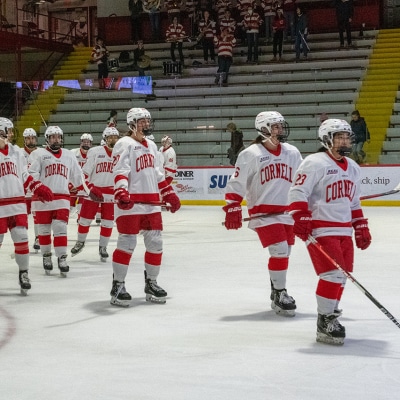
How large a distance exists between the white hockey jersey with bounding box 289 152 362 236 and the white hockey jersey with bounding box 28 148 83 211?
12.3 ft

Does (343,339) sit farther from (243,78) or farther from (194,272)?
(243,78)

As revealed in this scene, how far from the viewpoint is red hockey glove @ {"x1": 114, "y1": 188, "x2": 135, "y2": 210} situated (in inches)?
242

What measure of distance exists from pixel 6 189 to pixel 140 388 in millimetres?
3334

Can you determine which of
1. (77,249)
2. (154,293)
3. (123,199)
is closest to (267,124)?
(123,199)

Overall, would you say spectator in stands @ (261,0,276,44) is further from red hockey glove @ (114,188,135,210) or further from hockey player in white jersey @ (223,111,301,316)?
red hockey glove @ (114,188,135,210)

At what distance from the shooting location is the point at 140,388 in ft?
13.3

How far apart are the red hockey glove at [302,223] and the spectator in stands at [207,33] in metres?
16.6

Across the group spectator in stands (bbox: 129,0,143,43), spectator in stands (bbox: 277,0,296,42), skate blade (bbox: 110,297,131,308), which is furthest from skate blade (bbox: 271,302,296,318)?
spectator in stands (bbox: 129,0,143,43)

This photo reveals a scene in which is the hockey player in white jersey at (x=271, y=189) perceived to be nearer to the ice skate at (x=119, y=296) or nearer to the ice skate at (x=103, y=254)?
the ice skate at (x=119, y=296)

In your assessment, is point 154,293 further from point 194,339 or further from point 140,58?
point 140,58

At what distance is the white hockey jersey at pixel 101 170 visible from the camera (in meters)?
9.95

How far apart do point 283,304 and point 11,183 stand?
2518 millimetres

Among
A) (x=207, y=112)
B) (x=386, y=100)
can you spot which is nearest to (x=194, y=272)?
(x=207, y=112)

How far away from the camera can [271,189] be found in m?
6.16
